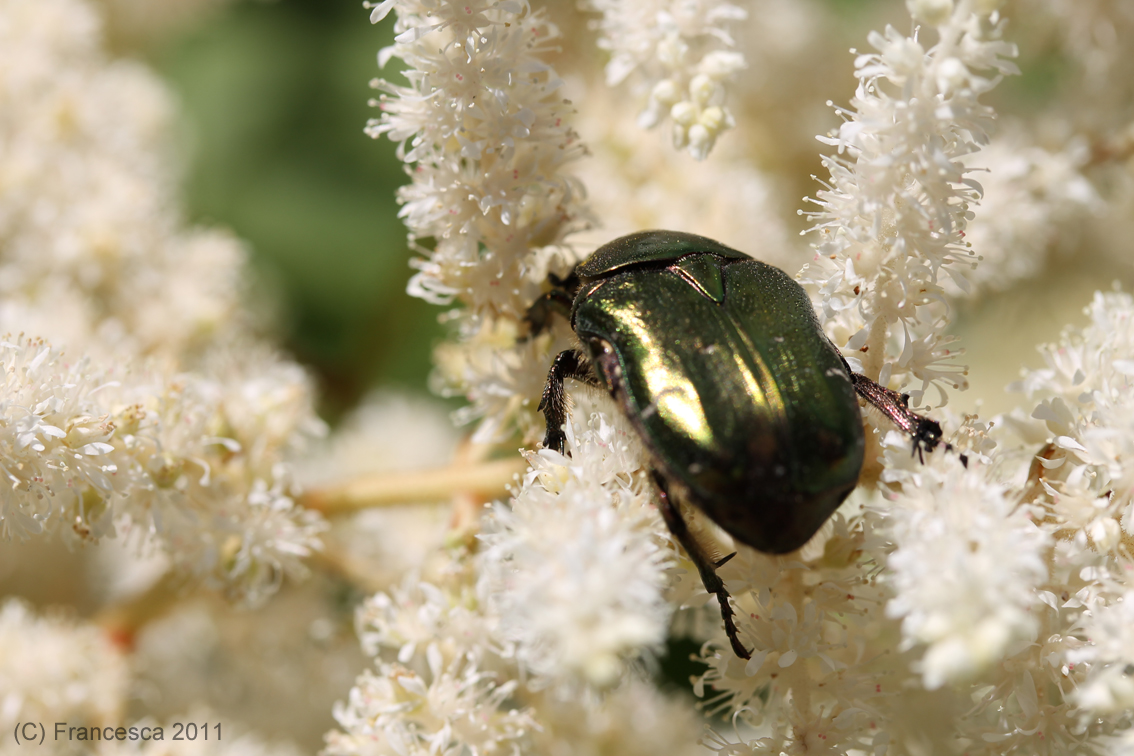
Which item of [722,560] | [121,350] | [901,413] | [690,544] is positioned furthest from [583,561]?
[121,350]

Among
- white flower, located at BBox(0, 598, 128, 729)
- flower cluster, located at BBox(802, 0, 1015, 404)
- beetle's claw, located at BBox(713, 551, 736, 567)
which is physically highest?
flower cluster, located at BBox(802, 0, 1015, 404)

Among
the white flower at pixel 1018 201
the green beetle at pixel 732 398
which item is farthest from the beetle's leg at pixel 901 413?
the white flower at pixel 1018 201

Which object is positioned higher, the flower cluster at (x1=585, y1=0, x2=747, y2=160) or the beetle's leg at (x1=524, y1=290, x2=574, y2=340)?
the flower cluster at (x1=585, y1=0, x2=747, y2=160)

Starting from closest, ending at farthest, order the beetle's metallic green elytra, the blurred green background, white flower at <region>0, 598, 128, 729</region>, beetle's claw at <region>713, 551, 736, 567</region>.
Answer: the beetle's metallic green elytra, beetle's claw at <region>713, 551, 736, 567</region>, white flower at <region>0, 598, 128, 729</region>, the blurred green background

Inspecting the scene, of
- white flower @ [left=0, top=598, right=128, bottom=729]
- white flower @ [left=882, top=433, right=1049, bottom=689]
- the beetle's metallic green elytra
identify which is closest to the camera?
white flower @ [left=882, top=433, right=1049, bottom=689]

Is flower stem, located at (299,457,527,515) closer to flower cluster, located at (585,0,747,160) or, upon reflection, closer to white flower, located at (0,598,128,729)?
white flower, located at (0,598,128,729)

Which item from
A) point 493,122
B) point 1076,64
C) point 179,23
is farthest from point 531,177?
point 179,23

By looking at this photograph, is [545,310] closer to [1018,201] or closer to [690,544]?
[690,544]

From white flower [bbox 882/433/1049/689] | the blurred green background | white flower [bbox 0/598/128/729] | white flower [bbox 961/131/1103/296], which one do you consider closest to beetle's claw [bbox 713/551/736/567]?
white flower [bbox 882/433/1049/689]
